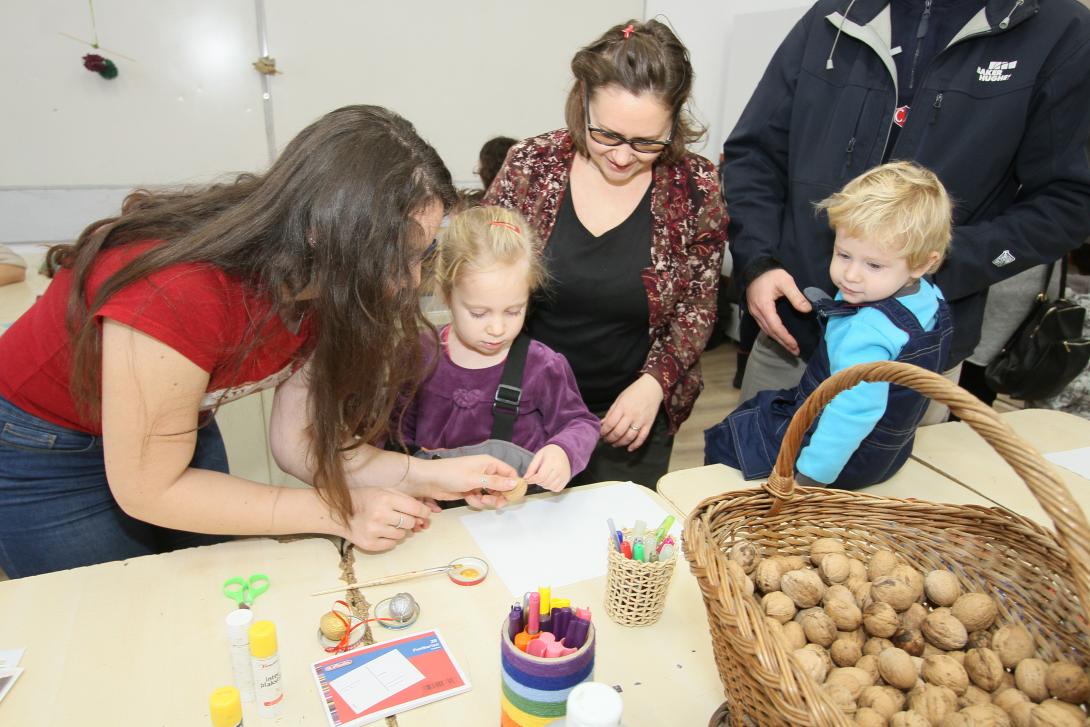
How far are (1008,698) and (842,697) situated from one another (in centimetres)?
17

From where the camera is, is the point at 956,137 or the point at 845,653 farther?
the point at 956,137

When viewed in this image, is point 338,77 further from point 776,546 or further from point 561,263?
point 776,546

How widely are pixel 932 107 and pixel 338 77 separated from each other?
2.90 m

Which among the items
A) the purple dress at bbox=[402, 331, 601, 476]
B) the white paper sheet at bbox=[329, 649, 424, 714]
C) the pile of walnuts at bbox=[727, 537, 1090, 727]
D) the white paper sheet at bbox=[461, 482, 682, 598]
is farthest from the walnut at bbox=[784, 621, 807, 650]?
the purple dress at bbox=[402, 331, 601, 476]

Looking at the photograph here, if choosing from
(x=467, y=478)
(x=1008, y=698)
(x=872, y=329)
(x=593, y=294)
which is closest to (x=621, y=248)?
(x=593, y=294)

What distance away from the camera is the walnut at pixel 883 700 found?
2.35 feet

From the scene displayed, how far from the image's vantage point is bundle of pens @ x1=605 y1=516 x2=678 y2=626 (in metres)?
0.96

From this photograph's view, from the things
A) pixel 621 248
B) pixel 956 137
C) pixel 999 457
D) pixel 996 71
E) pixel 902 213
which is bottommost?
pixel 999 457

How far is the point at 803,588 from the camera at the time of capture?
85 centimetres

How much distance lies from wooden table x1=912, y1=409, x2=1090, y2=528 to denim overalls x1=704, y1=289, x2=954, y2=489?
15 cm

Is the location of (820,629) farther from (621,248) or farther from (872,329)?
(621,248)

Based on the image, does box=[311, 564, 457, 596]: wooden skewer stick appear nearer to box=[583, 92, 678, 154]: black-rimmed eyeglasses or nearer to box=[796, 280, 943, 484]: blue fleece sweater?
box=[796, 280, 943, 484]: blue fleece sweater

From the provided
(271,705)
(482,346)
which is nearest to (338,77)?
(482,346)

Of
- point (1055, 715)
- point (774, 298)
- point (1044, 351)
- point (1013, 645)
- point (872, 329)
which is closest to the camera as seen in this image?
point (1055, 715)
